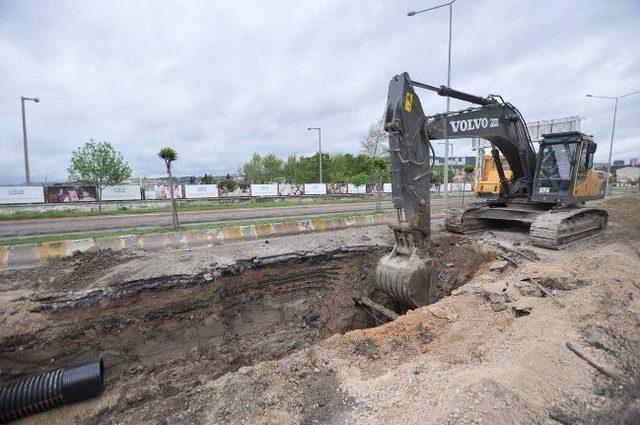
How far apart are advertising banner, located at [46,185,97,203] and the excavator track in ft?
91.2

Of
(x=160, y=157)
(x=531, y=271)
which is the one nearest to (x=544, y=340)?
(x=531, y=271)

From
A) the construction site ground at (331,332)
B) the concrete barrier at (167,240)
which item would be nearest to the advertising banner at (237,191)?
the concrete barrier at (167,240)

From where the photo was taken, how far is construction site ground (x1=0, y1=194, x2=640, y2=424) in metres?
3.18

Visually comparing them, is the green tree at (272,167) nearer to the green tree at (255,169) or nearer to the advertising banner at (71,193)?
the green tree at (255,169)

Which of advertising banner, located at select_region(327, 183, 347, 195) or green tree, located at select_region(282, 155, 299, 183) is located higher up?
green tree, located at select_region(282, 155, 299, 183)

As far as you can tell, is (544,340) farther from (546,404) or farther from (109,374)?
(109,374)

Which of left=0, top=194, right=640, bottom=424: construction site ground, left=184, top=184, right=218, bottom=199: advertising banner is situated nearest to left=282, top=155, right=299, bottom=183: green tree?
left=184, top=184, right=218, bottom=199: advertising banner

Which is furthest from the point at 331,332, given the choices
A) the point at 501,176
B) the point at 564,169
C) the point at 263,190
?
the point at 263,190

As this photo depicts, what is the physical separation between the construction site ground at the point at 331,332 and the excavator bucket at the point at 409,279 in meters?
0.44

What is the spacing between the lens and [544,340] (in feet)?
12.5

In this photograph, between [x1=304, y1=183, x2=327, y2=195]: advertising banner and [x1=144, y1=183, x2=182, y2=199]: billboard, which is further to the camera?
[x1=304, y1=183, x2=327, y2=195]: advertising banner

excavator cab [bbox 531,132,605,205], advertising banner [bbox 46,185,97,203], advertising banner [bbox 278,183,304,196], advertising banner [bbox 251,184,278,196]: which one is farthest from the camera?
advertising banner [bbox 278,183,304,196]

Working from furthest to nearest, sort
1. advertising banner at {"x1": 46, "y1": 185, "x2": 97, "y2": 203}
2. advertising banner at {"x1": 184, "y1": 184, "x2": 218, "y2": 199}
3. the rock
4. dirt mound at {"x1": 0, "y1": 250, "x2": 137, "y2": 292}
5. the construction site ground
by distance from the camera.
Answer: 1. advertising banner at {"x1": 184, "y1": 184, "x2": 218, "y2": 199}
2. advertising banner at {"x1": 46, "y1": 185, "x2": 97, "y2": 203}
3. the rock
4. dirt mound at {"x1": 0, "y1": 250, "x2": 137, "y2": 292}
5. the construction site ground

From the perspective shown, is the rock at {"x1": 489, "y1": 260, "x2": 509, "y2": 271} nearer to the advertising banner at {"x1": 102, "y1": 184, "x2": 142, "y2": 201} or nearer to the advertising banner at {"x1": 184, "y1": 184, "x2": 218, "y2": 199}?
the advertising banner at {"x1": 102, "y1": 184, "x2": 142, "y2": 201}
